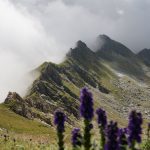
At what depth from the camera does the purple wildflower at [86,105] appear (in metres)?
16.2

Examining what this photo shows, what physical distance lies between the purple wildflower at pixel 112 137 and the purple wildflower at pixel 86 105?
112 cm

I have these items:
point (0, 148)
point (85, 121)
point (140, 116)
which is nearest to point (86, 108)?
point (85, 121)

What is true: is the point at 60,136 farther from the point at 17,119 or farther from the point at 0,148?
the point at 17,119

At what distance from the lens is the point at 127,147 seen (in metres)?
16.6

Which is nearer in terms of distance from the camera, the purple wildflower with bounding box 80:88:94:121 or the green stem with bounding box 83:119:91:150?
the purple wildflower with bounding box 80:88:94:121

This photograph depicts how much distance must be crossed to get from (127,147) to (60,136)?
2795 millimetres

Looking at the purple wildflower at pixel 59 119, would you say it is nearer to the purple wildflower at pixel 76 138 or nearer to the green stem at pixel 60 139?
the green stem at pixel 60 139

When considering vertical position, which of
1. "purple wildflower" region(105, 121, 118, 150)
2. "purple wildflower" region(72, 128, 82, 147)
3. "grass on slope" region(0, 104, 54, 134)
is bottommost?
"purple wildflower" region(105, 121, 118, 150)

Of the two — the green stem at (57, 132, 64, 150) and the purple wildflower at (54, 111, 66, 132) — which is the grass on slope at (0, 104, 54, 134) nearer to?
the green stem at (57, 132, 64, 150)

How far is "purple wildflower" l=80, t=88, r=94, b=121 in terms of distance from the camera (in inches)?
638

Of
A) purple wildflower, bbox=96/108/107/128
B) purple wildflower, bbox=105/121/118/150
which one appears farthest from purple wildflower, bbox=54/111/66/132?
purple wildflower, bbox=105/121/118/150

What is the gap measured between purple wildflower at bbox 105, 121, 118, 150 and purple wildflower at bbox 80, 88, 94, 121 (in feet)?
3.69

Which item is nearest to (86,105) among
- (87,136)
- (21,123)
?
(87,136)

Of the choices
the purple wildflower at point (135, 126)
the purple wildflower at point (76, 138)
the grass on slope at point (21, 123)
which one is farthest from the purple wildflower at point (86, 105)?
the grass on slope at point (21, 123)
